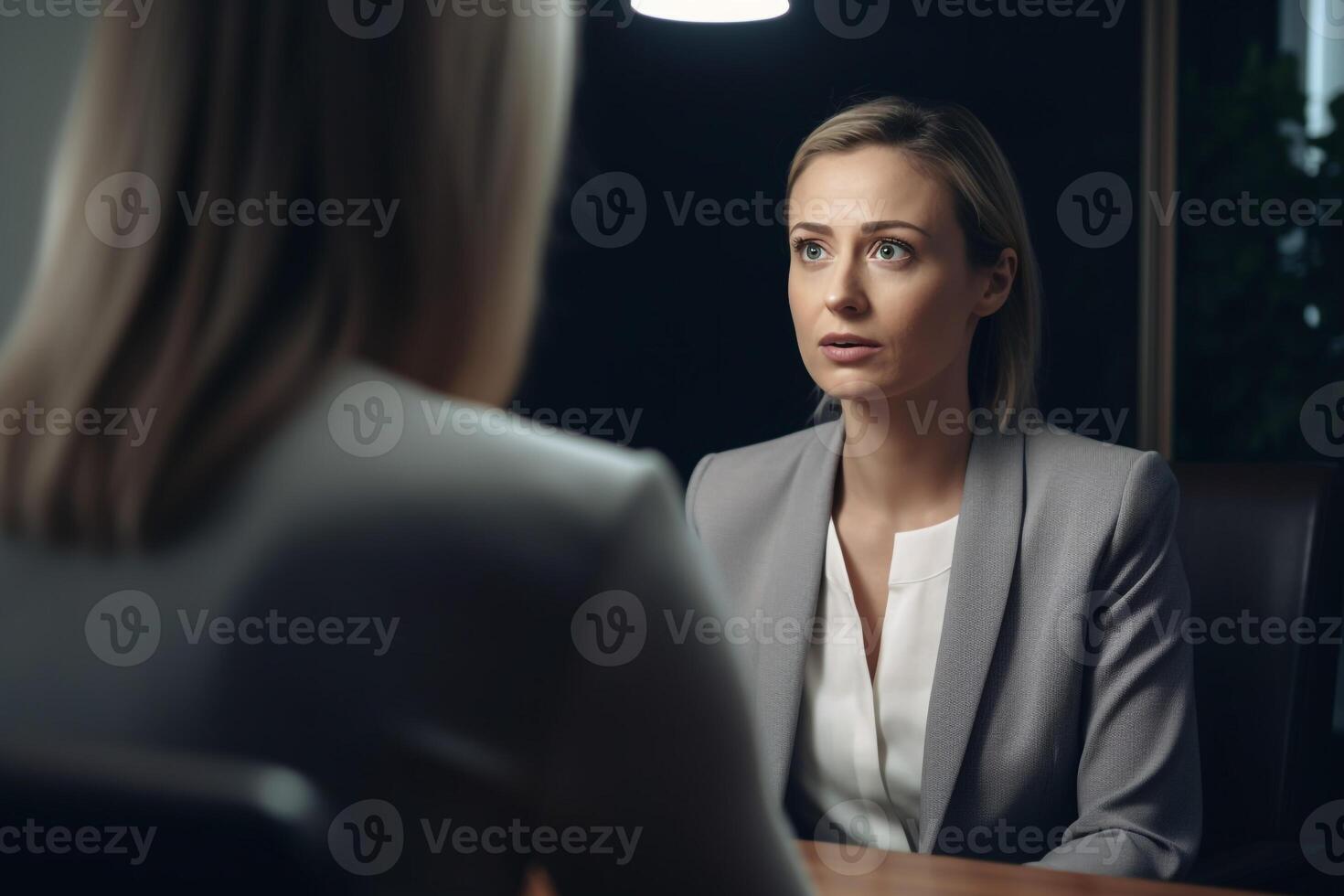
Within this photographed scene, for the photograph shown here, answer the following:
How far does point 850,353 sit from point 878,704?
0.50 m

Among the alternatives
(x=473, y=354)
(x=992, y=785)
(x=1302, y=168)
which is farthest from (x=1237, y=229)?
(x=473, y=354)

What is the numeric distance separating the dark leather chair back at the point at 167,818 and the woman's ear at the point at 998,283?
5.06 feet

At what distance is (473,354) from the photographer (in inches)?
27.5

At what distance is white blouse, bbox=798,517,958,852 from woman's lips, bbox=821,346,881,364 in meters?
0.27

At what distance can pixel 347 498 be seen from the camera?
58cm

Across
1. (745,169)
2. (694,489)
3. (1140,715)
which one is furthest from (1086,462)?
(745,169)

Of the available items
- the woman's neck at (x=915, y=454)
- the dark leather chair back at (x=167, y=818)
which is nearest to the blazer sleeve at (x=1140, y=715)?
the woman's neck at (x=915, y=454)

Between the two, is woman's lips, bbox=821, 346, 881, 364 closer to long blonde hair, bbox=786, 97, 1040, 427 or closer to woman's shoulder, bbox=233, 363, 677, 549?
long blonde hair, bbox=786, 97, 1040, 427

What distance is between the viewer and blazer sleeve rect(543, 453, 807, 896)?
58 cm

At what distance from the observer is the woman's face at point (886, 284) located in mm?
1767

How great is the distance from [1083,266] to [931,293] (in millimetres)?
1858

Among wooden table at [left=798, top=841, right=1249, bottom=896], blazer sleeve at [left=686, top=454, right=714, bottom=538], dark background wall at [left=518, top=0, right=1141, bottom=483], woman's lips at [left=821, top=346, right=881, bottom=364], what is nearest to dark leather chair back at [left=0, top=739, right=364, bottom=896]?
wooden table at [left=798, top=841, right=1249, bottom=896]

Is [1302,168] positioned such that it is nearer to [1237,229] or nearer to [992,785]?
[1237,229]

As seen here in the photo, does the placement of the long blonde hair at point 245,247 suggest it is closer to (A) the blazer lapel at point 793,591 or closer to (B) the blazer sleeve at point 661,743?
(B) the blazer sleeve at point 661,743
